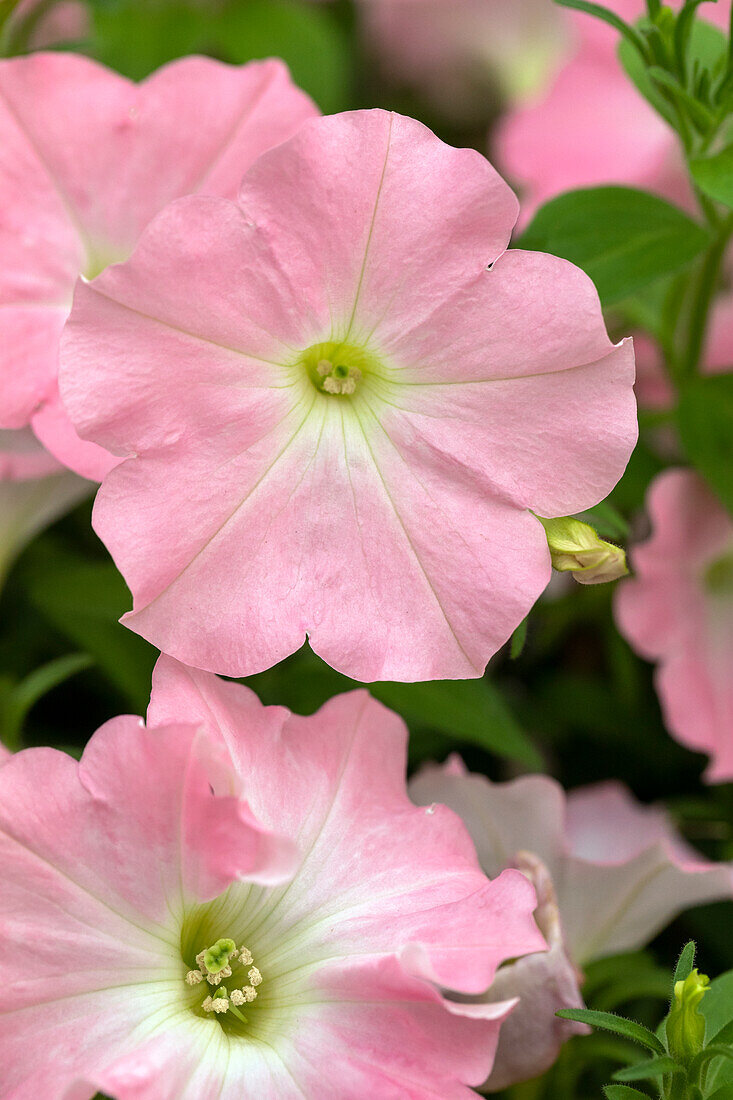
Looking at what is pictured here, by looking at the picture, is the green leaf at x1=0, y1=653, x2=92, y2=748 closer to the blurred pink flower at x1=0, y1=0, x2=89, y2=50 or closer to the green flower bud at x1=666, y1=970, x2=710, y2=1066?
the green flower bud at x1=666, y1=970, x2=710, y2=1066

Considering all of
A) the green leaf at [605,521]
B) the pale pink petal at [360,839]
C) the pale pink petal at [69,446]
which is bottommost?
the pale pink petal at [360,839]

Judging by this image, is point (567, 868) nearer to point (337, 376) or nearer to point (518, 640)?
point (518, 640)

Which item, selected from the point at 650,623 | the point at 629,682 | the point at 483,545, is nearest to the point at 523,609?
the point at 483,545

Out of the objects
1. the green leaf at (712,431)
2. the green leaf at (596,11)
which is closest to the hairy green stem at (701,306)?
the green leaf at (712,431)

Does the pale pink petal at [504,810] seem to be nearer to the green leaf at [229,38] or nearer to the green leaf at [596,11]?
the green leaf at [596,11]

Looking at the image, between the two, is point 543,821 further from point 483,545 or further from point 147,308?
point 147,308

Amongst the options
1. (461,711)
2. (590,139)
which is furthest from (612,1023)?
(590,139)

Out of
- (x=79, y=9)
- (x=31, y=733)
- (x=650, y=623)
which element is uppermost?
(x=79, y=9)
